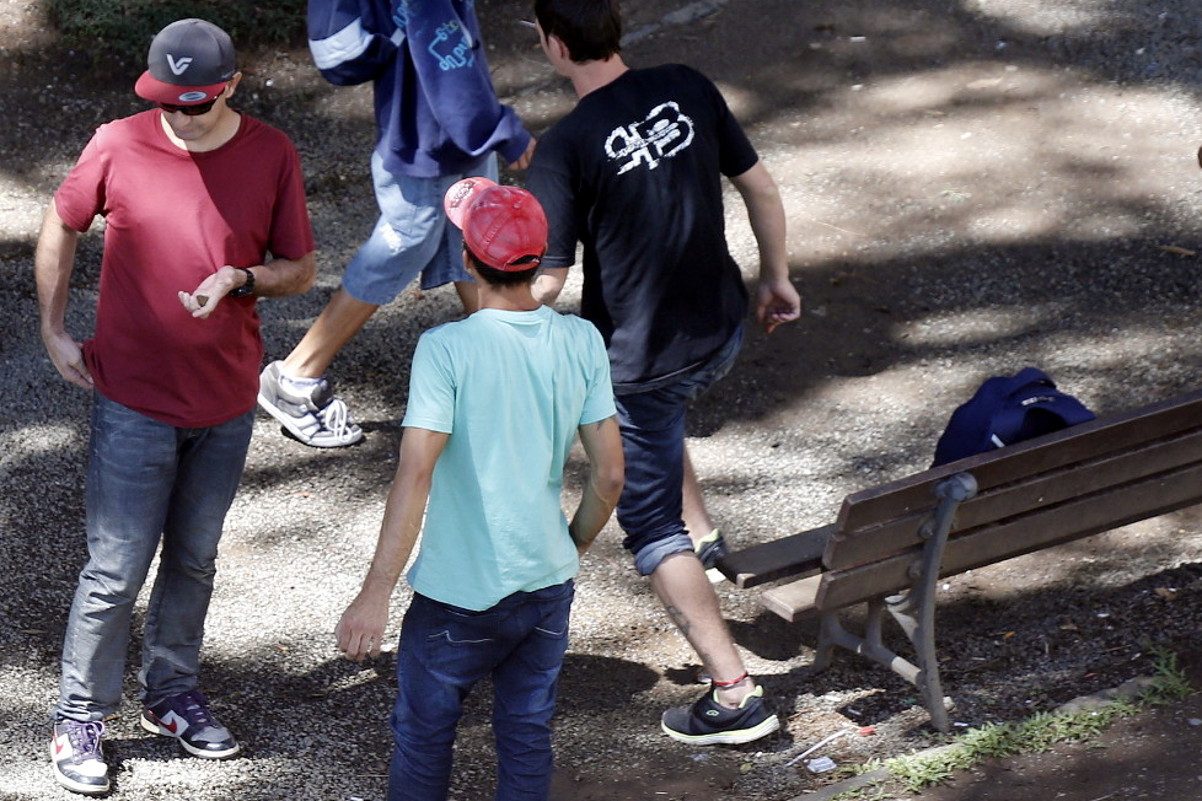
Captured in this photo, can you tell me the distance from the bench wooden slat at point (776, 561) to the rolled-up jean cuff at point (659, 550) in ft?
0.48

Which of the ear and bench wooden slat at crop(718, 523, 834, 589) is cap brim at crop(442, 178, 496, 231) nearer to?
the ear

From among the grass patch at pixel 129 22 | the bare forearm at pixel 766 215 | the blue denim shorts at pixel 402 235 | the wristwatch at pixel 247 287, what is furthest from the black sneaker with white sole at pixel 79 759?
the grass patch at pixel 129 22

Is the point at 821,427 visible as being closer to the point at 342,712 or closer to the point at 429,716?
the point at 342,712

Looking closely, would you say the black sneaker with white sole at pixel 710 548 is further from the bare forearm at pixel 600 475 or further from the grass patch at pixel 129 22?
the grass patch at pixel 129 22

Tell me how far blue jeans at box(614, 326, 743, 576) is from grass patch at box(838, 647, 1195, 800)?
849 millimetres

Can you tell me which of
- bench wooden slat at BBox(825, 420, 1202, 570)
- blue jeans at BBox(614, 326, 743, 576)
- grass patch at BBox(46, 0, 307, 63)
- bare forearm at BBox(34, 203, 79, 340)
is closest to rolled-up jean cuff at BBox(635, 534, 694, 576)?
blue jeans at BBox(614, 326, 743, 576)

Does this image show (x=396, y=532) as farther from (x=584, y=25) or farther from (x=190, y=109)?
(x=584, y=25)

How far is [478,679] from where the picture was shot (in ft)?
11.5

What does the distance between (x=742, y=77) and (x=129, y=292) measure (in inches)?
234

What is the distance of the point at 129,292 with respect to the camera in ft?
12.6

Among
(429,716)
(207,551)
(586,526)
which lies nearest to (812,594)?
(586,526)

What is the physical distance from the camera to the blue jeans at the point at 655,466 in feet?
14.3

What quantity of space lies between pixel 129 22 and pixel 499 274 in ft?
21.0

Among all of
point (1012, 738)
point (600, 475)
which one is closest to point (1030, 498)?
point (1012, 738)
